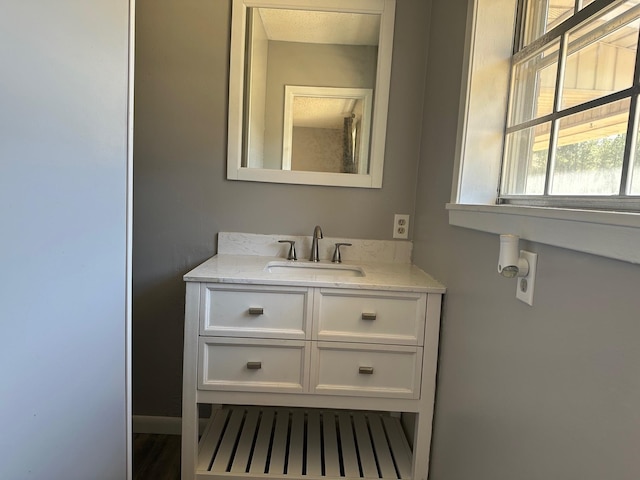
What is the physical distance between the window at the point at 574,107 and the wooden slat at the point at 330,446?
115cm

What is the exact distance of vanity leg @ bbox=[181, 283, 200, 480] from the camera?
1.34 meters

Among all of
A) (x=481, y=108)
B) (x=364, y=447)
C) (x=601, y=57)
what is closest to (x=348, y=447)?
(x=364, y=447)

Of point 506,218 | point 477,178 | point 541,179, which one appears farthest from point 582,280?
point 477,178

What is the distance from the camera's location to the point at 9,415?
0.67 m

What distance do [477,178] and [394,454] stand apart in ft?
3.71

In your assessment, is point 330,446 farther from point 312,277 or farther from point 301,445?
point 312,277

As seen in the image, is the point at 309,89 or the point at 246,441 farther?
the point at 309,89

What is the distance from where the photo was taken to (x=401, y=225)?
1840 millimetres

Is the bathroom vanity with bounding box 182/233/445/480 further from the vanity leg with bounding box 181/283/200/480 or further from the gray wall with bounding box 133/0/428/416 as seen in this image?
the gray wall with bounding box 133/0/428/416

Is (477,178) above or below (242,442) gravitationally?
above

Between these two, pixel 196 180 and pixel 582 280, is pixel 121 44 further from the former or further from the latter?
pixel 582 280

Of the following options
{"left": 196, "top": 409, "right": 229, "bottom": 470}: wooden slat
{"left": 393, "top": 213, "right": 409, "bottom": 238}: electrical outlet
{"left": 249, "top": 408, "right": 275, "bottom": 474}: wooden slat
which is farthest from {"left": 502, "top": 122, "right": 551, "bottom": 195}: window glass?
{"left": 196, "top": 409, "right": 229, "bottom": 470}: wooden slat

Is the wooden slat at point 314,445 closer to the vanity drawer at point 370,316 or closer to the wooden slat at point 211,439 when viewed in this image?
the wooden slat at point 211,439

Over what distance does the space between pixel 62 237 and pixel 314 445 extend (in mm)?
1302
